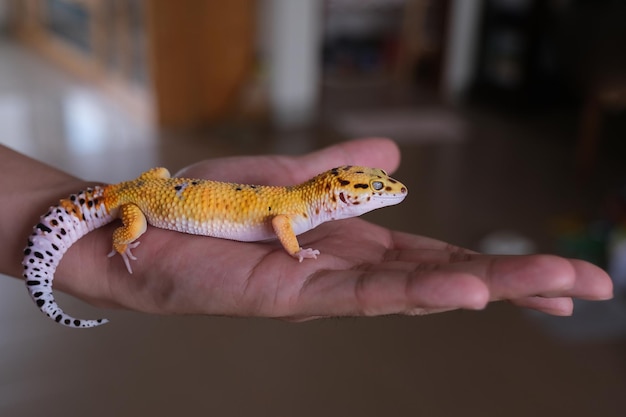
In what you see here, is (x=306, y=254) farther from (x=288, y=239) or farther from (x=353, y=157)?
(x=353, y=157)

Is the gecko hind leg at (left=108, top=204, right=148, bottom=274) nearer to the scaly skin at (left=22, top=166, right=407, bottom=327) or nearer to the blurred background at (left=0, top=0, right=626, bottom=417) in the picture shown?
the scaly skin at (left=22, top=166, right=407, bottom=327)

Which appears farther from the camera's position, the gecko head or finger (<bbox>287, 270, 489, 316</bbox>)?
the gecko head

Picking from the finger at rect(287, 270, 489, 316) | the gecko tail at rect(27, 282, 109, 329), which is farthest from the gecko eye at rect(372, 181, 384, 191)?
the gecko tail at rect(27, 282, 109, 329)

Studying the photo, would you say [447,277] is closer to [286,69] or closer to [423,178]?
[423,178]

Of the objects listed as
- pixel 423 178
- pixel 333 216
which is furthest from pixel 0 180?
pixel 423 178

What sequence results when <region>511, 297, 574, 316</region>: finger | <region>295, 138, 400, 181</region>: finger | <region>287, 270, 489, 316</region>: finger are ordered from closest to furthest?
<region>287, 270, 489, 316</region>: finger
<region>511, 297, 574, 316</region>: finger
<region>295, 138, 400, 181</region>: finger
